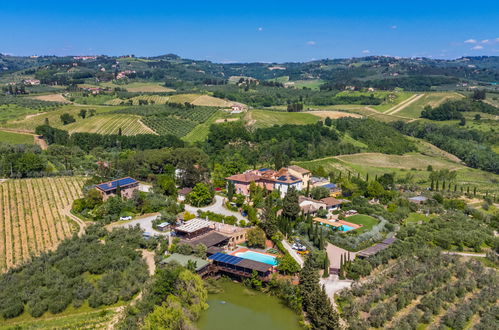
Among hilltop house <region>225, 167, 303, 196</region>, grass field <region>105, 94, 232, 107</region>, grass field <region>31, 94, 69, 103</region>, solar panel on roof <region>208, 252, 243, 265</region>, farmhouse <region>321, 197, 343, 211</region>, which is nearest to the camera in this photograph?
solar panel on roof <region>208, 252, 243, 265</region>

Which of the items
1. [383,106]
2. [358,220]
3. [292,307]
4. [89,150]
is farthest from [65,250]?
[383,106]

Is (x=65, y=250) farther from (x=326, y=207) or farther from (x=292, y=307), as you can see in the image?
(x=326, y=207)

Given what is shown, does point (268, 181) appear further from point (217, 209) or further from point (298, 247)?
point (298, 247)

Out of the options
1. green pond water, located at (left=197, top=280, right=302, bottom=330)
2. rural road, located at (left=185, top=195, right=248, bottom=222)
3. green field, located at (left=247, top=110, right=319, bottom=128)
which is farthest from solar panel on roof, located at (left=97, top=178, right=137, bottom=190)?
green field, located at (left=247, top=110, right=319, bottom=128)

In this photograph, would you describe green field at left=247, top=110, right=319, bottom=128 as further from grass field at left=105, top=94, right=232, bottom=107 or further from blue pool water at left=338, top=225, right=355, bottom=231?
blue pool water at left=338, top=225, right=355, bottom=231

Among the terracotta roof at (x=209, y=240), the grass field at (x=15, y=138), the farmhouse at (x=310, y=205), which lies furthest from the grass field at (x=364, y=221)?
the grass field at (x=15, y=138)

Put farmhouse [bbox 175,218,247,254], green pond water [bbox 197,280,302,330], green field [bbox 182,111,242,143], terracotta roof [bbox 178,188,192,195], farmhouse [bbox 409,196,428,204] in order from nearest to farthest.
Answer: green pond water [bbox 197,280,302,330] → farmhouse [bbox 175,218,247,254] → farmhouse [bbox 409,196,428,204] → terracotta roof [bbox 178,188,192,195] → green field [bbox 182,111,242,143]

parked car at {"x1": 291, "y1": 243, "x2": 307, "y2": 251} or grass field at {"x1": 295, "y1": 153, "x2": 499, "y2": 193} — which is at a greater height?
parked car at {"x1": 291, "y1": 243, "x2": 307, "y2": 251}
